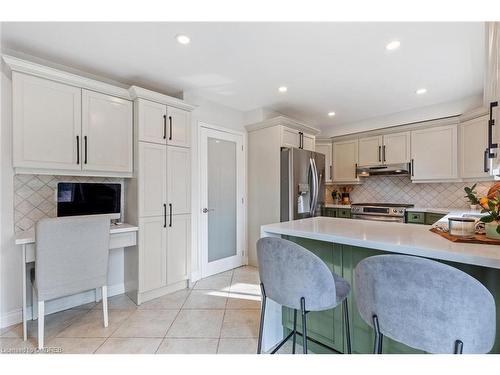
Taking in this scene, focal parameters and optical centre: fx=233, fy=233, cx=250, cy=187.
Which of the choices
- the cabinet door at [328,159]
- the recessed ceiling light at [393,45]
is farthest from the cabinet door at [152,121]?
the cabinet door at [328,159]

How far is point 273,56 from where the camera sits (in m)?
2.16

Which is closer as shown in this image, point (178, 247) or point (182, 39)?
point (182, 39)

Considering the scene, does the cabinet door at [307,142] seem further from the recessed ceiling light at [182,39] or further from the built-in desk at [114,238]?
the built-in desk at [114,238]

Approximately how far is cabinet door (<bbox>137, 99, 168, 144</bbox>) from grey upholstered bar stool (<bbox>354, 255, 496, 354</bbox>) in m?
2.41

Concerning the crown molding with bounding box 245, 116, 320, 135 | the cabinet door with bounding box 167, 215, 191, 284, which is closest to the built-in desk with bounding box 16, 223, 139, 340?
the cabinet door with bounding box 167, 215, 191, 284

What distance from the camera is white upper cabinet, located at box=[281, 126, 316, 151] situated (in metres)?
3.38

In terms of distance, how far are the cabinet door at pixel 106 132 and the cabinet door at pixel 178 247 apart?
802mm

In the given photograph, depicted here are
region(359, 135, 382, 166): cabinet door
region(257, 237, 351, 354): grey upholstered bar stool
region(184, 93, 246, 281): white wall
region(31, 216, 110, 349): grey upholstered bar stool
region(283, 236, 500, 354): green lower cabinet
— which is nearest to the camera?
region(257, 237, 351, 354): grey upholstered bar stool

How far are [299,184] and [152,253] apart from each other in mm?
2065

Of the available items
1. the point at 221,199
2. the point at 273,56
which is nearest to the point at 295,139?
the point at 221,199

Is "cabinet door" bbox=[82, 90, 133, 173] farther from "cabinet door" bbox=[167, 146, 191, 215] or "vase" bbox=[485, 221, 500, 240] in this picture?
"vase" bbox=[485, 221, 500, 240]

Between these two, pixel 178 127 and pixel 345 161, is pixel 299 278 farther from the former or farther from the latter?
pixel 345 161

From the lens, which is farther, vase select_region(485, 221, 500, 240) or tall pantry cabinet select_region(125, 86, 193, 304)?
tall pantry cabinet select_region(125, 86, 193, 304)

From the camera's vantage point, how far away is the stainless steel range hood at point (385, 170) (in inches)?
145
